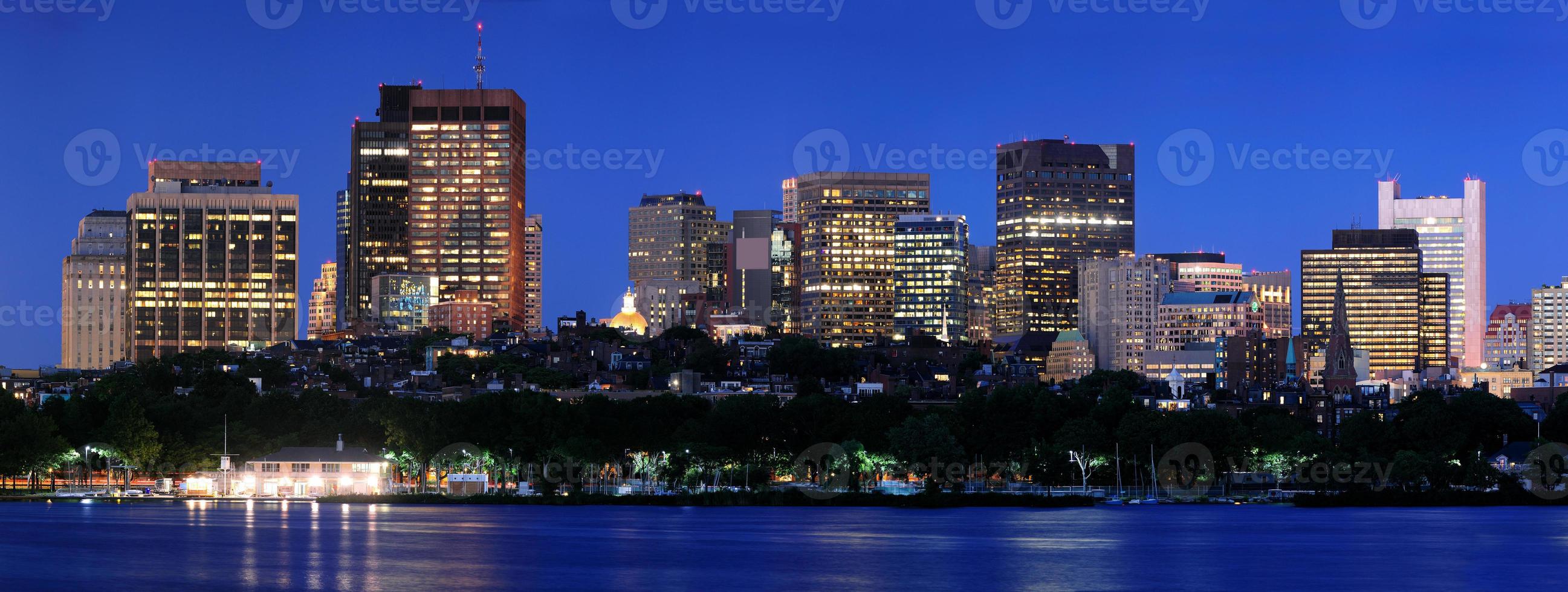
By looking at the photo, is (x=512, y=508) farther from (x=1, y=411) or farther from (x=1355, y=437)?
(x=1355, y=437)

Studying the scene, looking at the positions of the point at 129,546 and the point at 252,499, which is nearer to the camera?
the point at 129,546

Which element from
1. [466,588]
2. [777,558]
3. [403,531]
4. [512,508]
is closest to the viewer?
[466,588]

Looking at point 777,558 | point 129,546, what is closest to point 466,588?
point 777,558

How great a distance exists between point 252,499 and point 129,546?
47.1 m

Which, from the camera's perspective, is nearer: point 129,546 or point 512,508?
point 129,546

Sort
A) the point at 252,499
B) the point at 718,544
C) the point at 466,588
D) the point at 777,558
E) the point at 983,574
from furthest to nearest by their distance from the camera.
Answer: the point at 252,499, the point at 718,544, the point at 777,558, the point at 983,574, the point at 466,588

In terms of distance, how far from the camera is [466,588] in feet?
286

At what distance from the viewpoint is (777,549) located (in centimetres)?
10631

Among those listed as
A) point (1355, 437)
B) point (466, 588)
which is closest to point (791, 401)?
point (1355, 437)

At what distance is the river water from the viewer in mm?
91000

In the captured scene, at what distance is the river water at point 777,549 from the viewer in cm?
9100

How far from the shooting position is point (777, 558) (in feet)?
331

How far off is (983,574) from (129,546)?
42303 millimetres

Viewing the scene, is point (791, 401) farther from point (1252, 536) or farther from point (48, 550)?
point (48, 550)
